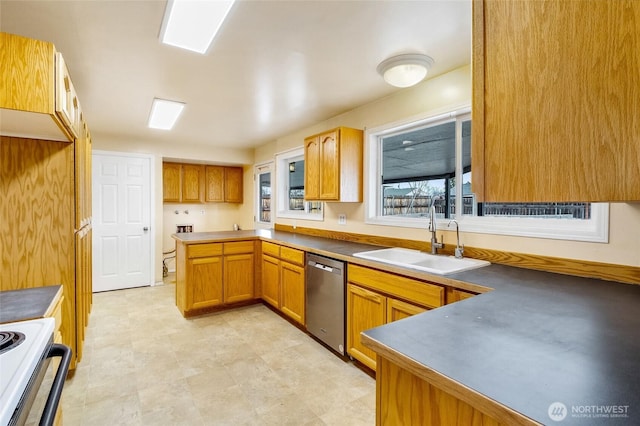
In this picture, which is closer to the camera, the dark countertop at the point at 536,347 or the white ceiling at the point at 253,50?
the dark countertop at the point at 536,347

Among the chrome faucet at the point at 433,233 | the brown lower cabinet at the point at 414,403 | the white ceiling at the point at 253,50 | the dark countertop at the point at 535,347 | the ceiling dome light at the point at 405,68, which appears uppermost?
the white ceiling at the point at 253,50

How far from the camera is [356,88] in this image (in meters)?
2.77

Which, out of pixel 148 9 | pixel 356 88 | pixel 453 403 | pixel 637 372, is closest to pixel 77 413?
pixel 453 403

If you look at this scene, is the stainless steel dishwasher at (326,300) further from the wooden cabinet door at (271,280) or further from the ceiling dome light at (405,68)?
the ceiling dome light at (405,68)

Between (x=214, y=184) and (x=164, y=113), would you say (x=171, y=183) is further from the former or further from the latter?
(x=164, y=113)

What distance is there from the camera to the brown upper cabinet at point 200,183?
209 inches

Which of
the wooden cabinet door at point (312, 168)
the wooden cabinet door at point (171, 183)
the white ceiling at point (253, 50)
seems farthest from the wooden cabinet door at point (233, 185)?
the wooden cabinet door at point (312, 168)

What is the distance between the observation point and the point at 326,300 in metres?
2.69

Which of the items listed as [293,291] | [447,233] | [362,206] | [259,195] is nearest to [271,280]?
[293,291]

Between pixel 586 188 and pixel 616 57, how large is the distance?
0.27 metres

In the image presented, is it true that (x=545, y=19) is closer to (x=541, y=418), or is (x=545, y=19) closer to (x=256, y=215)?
(x=541, y=418)

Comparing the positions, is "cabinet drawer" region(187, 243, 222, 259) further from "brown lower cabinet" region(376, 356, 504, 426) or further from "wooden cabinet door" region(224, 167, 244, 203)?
"brown lower cabinet" region(376, 356, 504, 426)

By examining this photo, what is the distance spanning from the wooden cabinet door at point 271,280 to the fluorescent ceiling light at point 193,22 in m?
2.20

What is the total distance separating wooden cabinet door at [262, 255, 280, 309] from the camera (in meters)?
3.45
